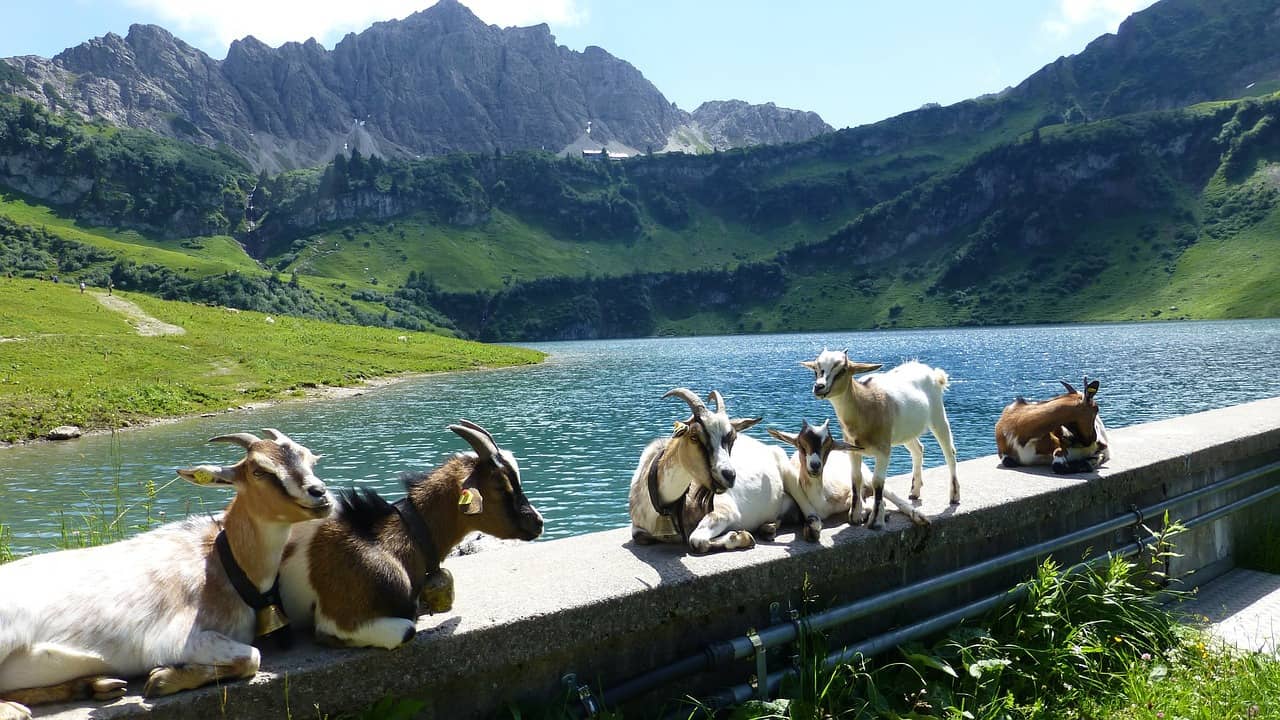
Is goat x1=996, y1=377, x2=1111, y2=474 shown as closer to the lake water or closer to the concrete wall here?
the concrete wall

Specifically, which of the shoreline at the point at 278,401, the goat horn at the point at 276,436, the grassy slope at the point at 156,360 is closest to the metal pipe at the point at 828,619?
the goat horn at the point at 276,436

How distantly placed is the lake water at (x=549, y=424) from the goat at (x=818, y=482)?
6243 mm

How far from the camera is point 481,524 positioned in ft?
16.6

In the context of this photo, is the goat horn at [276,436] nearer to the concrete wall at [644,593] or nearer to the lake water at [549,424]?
the concrete wall at [644,593]

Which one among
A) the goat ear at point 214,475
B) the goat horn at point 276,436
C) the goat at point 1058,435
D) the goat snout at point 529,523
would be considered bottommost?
the goat at point 1058,435

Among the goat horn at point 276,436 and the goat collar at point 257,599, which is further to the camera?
the goat horn at point 276,436

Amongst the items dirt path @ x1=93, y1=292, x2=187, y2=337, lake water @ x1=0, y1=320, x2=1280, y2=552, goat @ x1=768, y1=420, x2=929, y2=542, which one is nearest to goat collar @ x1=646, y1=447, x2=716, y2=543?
goat @ x1=768, y1=420, x2=929, y2=542

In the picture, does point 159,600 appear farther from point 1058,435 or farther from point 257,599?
point 1058,435

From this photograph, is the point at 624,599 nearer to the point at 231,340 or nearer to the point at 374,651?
the point at 374,651

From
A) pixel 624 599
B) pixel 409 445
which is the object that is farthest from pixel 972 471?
pixel 409 445

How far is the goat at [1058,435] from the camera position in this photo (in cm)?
844

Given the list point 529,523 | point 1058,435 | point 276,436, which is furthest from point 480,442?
point 1058,435

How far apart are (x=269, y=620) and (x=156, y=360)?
7125 cm

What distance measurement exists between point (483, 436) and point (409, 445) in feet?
113
